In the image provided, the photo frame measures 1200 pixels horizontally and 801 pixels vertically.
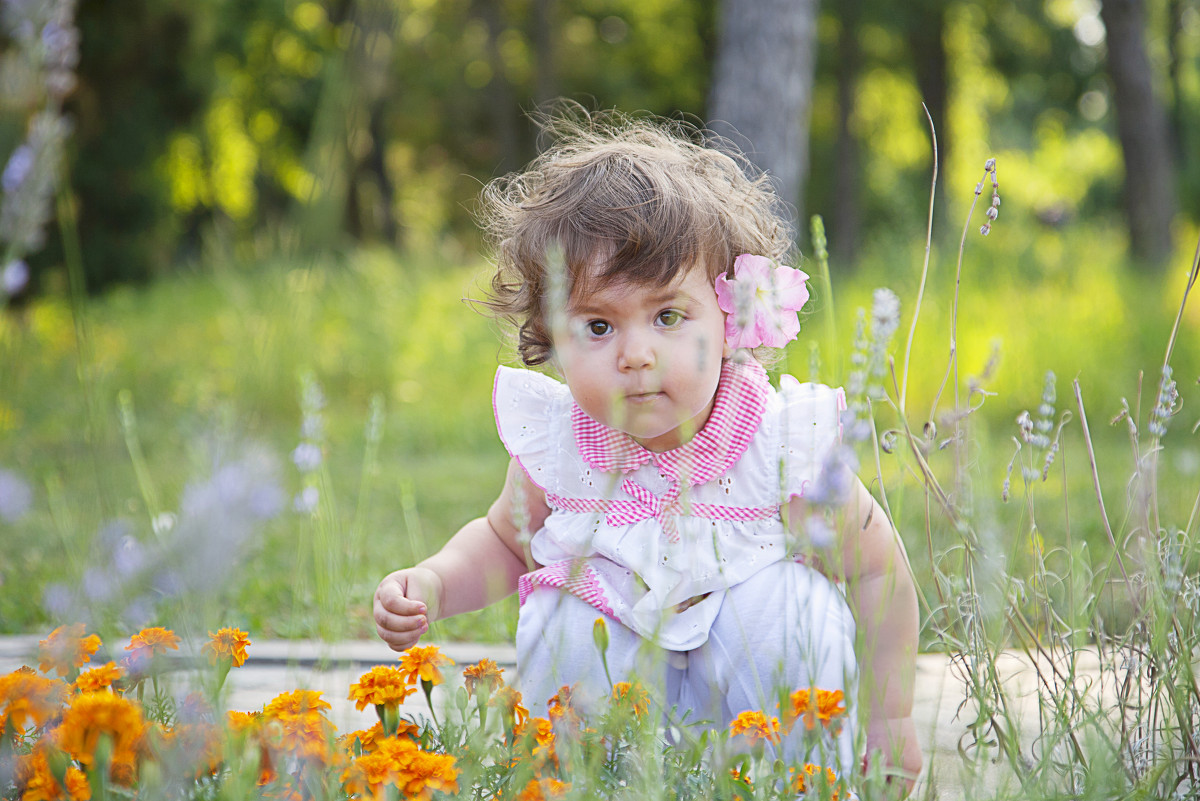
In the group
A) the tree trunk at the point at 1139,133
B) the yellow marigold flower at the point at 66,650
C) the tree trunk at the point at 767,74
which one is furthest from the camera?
the tree trunk at the point at 1139,133

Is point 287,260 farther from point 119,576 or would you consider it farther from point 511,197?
point 511,197

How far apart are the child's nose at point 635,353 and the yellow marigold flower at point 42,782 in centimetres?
88

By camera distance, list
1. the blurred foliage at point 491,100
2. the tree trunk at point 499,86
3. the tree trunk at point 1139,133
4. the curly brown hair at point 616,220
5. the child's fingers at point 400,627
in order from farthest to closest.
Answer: the tree trunk at point 499,86 < the blurred foliage at point 491,100 < the tree trunk at point 1139,133 < the curly brown hair at point 616,220 < the child's fingers at point 400,627

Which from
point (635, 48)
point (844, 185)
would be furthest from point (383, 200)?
point (844, 185)

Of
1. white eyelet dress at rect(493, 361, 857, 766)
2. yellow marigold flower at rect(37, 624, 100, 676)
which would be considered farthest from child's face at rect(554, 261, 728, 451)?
yellow marigold flower at rect(37, 624, 100, 676)

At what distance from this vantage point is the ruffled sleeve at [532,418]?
1.90m

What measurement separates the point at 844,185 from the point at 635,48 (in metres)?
6.04

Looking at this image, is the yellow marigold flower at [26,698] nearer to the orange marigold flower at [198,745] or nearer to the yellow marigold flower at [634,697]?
the orange marigold flower at [198,745]

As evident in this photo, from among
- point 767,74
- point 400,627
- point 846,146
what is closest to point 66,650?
point 400,627

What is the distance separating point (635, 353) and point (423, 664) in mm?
554

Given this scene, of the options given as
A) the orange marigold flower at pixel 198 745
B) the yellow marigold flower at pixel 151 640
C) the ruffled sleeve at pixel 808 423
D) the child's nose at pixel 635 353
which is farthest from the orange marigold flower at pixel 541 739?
the ruffled sleeve at pixel 808 423

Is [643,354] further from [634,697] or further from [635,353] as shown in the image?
[634,697]

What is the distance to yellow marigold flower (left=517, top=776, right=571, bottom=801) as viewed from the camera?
1.08m

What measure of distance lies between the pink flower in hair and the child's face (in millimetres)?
47
